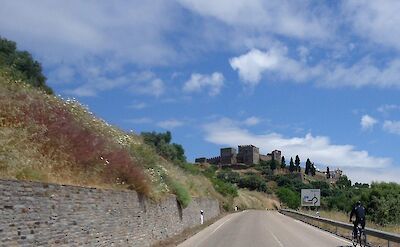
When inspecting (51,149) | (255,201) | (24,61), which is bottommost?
(51,149)

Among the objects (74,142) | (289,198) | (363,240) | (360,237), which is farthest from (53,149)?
(289,198)

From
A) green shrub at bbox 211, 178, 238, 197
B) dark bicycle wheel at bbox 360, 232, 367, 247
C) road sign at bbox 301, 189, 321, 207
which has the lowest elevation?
dark bicycle wheel at bbox 360, 232, 367, 247

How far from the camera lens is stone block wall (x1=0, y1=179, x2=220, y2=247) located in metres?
10.3

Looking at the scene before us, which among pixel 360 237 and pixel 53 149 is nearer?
pixel 53 149

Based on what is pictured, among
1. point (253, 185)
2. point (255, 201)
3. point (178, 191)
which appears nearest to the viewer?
point (178, 191)

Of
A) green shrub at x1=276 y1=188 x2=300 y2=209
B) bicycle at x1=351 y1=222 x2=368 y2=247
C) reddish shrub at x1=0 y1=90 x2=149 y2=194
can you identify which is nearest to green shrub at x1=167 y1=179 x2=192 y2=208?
reddish shrub at x1=0 y1=90 x2=149 y2=194

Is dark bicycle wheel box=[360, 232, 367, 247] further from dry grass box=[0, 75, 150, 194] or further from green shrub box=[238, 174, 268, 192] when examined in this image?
green shrub box=[238, 174, 268, 192]

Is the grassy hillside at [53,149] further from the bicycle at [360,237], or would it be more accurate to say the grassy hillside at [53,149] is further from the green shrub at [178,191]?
the bicycle at [360,237]

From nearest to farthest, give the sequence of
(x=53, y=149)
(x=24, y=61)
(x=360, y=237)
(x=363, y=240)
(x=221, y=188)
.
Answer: (x=53, y=149), (x=360, y=237), (x=363, y=240), (x=24, y=61), (x=221, y=188)

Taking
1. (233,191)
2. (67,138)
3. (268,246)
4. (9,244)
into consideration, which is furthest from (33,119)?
(233,191)

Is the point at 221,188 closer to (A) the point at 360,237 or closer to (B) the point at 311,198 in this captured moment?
(B) the point at 311,198

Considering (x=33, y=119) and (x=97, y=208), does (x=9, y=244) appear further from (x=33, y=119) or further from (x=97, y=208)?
(x=33, y=119)

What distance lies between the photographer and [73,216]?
13.3 metres

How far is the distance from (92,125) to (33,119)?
7290 mm
